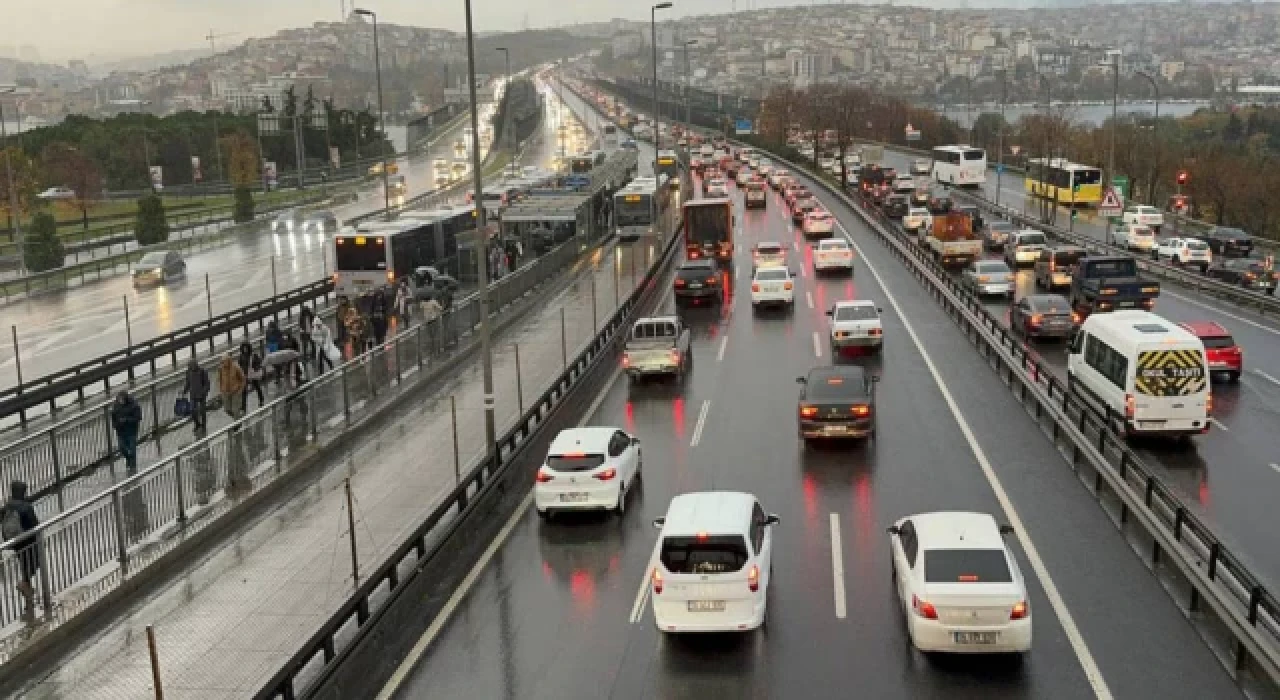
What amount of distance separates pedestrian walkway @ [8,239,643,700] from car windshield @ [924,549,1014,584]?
23.9 ft

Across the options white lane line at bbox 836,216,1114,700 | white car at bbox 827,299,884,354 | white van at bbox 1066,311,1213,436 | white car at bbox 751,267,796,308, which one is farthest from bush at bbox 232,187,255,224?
white van at bbox 1066,311,1213,436

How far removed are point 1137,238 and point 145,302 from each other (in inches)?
1721

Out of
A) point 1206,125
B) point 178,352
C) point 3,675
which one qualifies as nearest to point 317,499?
point 3,675

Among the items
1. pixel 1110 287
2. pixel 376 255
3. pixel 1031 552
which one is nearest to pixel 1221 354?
pixel 1110 287

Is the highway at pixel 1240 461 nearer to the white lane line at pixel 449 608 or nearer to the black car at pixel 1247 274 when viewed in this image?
the white lane line at pixel 449 608

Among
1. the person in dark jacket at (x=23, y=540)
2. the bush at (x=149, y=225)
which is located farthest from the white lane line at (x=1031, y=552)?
the bush at (x=149, y=225)

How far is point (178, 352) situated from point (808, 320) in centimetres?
1922

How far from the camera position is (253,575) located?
1708cm

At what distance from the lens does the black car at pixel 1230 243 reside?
181ft

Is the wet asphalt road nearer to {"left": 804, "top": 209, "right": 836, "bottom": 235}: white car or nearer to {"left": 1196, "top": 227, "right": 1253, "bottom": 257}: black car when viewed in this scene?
{"left": 1196, "top": 227, "right": 1253, "bottom": 257}: black car

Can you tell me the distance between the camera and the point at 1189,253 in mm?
50719

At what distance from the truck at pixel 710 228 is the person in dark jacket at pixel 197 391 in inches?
1221

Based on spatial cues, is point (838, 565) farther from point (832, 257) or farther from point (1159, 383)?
point (832, 257)

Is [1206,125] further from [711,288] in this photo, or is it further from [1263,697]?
[1263,697]
